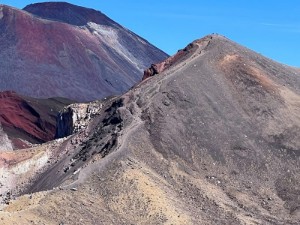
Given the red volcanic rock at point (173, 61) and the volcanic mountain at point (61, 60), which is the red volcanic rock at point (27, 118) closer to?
the volcanic mountain at point (61, 60)

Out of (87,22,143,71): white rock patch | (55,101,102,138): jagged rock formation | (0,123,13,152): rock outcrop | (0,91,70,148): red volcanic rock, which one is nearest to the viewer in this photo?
(55,101,102,138): jagged rock formation

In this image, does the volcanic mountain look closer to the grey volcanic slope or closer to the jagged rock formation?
the jagged rock formation

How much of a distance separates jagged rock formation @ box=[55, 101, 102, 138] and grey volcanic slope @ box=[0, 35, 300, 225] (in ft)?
21.9

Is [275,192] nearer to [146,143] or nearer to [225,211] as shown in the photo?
[225,211]

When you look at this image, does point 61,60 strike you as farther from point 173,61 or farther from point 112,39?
point 173,61

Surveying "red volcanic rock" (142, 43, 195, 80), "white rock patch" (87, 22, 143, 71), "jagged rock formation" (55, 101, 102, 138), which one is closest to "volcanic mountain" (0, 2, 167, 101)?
"white rock patch" (87, 22, 143, 71)

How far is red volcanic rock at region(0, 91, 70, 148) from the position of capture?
8156cm

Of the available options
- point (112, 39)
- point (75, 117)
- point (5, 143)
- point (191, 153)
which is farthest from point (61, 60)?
point (191, 153)

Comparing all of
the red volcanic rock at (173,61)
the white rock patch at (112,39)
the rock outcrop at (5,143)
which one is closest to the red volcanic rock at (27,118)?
the rock outcrop at (5,143)

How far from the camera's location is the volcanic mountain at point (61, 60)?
11256 cm

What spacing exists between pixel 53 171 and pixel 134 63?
339ft

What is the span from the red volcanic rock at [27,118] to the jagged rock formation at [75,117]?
17.5m

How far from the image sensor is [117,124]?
4306cm

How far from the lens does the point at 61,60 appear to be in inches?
4793
